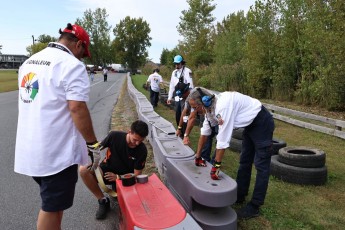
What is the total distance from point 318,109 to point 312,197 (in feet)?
29.1

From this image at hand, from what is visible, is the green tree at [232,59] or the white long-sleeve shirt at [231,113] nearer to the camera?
the white long-sleeve shirt at [231,113]

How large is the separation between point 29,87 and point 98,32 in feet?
311

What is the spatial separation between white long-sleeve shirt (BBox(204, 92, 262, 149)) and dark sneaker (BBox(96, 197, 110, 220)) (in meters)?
1.60

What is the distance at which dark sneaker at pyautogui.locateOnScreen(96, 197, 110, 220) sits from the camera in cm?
390

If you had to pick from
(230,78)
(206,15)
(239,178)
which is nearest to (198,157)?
(239,178)

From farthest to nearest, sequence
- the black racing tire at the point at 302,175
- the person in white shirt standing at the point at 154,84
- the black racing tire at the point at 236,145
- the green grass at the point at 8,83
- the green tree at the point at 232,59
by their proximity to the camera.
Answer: the green grass at the point at 8,83 < the green tree at the point at 232,59 < the person in white shirt standing at the point at 154,84 < the black racing tire at the point at 236,145 < the black racing tire at the point at 302,175

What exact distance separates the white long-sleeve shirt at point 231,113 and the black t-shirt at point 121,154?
1.02 meters

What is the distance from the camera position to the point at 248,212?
157 inches

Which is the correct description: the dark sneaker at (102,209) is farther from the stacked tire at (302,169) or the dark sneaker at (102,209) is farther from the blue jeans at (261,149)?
the stacked tire at (302,169)

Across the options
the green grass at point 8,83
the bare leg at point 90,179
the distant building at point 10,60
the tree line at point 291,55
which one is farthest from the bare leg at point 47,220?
the distant building at point 10,60

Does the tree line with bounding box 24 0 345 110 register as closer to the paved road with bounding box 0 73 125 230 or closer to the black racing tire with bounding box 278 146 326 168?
the black racing tire with bounding box 278 146 326 168

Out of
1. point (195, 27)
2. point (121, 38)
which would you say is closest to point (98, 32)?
point (121, 38)

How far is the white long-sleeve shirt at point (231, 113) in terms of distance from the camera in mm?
3631

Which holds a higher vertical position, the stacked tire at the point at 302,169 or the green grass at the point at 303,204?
the stacked tire at the point at 302,169
